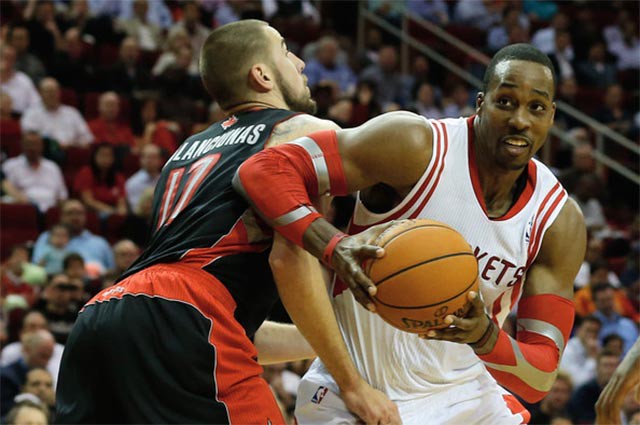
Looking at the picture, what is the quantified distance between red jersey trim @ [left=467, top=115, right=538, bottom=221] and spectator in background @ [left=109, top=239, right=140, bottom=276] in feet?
19.8

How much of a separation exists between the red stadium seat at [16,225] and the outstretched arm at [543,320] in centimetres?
740

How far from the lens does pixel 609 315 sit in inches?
415

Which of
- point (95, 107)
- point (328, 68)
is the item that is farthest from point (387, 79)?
point (95, 107)

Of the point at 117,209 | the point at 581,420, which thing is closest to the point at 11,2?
the point at 117,209

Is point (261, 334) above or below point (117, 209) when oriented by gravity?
above

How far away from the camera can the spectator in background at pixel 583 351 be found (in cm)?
991

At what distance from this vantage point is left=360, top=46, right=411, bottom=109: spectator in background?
47.4ft

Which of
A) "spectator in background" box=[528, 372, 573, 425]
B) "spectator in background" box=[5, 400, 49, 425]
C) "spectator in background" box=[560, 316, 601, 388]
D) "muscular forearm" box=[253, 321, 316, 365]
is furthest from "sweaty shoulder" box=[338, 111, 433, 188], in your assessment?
"spectator in background" box=[560, 316, 601, 388]

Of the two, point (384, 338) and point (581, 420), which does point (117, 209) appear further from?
point (384, 338)

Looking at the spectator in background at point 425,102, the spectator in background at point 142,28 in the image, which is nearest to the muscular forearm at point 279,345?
the spectator in background at point 142,28

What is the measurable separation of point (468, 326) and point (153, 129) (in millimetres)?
8914

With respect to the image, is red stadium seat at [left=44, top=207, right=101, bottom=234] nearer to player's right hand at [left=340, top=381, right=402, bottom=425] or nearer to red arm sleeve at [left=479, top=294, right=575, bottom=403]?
player's right hand at [left=340, top=381, right=402, bottom=425]

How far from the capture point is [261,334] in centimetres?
411

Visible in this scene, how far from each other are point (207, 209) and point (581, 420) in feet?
20.7
